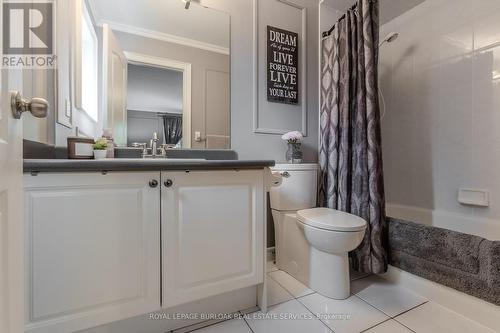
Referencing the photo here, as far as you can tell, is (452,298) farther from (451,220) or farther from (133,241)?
(133,241)

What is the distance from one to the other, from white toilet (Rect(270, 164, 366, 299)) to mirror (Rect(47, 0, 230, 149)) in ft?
1.96

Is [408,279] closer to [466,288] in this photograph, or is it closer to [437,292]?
[437,292]

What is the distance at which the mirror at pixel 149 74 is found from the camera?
4.36 feet

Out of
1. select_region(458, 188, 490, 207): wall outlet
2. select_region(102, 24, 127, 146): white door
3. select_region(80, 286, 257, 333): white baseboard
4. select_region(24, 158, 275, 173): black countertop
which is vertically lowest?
select_region(80, 286, 257, 333): white baseboard

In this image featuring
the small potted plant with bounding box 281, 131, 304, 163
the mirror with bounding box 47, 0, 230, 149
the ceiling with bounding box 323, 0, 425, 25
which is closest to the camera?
the mirror with bounding box 47, 0, 230, 149

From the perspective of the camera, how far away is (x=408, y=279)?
1375 mm

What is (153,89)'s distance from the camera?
1.53 m

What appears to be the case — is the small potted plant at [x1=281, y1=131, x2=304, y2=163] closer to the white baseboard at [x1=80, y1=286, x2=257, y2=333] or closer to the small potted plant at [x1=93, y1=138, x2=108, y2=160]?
the white baseboard at [x1=80, y1=286, x2=257, y2=333]

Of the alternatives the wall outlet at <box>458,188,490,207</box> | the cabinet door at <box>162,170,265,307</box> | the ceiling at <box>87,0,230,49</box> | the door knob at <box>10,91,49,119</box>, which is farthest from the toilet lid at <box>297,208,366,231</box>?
the ceiling at <box>87,0,230,49</box>

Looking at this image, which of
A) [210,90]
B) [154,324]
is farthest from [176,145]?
[154,324]

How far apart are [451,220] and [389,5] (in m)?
1.94

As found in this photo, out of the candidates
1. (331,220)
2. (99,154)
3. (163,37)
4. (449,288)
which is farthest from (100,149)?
(449,288)

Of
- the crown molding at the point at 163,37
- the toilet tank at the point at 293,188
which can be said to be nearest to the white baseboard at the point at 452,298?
the toilet tank at the point at 293,188

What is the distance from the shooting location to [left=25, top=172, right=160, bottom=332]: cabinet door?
79 cm
